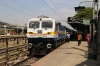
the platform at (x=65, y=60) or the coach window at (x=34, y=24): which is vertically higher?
the coach window at (x=34, y=24)

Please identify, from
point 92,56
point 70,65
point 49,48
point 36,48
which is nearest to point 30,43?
point 36,48

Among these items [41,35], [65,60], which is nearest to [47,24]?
[41,35]

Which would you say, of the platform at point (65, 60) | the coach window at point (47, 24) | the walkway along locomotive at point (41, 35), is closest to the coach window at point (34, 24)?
the walkway along locomotive at point (41, 35)

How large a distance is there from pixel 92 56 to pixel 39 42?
5082mm

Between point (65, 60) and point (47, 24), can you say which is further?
point (47, 24)

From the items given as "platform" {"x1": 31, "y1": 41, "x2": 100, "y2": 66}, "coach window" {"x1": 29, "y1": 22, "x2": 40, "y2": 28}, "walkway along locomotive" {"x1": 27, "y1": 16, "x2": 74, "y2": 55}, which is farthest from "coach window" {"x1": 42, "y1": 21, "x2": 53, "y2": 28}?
"platform" {"x1": 31, "y1": 41, "x2": 100, "y2": 66}

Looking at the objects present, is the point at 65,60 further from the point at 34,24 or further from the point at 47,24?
the point at 34,24

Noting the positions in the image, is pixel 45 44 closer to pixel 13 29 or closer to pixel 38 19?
pixel 38 19

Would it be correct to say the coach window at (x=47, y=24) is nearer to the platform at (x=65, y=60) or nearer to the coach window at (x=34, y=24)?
the coach window at (x=34, y=24)

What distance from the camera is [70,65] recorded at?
9680 mm

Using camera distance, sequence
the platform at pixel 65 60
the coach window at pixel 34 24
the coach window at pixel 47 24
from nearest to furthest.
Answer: the platform at pixel 65 60 < the coach window at pixel 47 24 < the coach window at pixel 34 24

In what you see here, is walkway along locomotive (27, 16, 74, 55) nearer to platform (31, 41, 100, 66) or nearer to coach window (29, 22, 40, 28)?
coach window (29, 22, 40, 28)

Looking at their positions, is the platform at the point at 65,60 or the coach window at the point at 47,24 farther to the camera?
the coach window at the point at 47,24

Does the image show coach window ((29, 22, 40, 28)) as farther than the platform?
Yes
